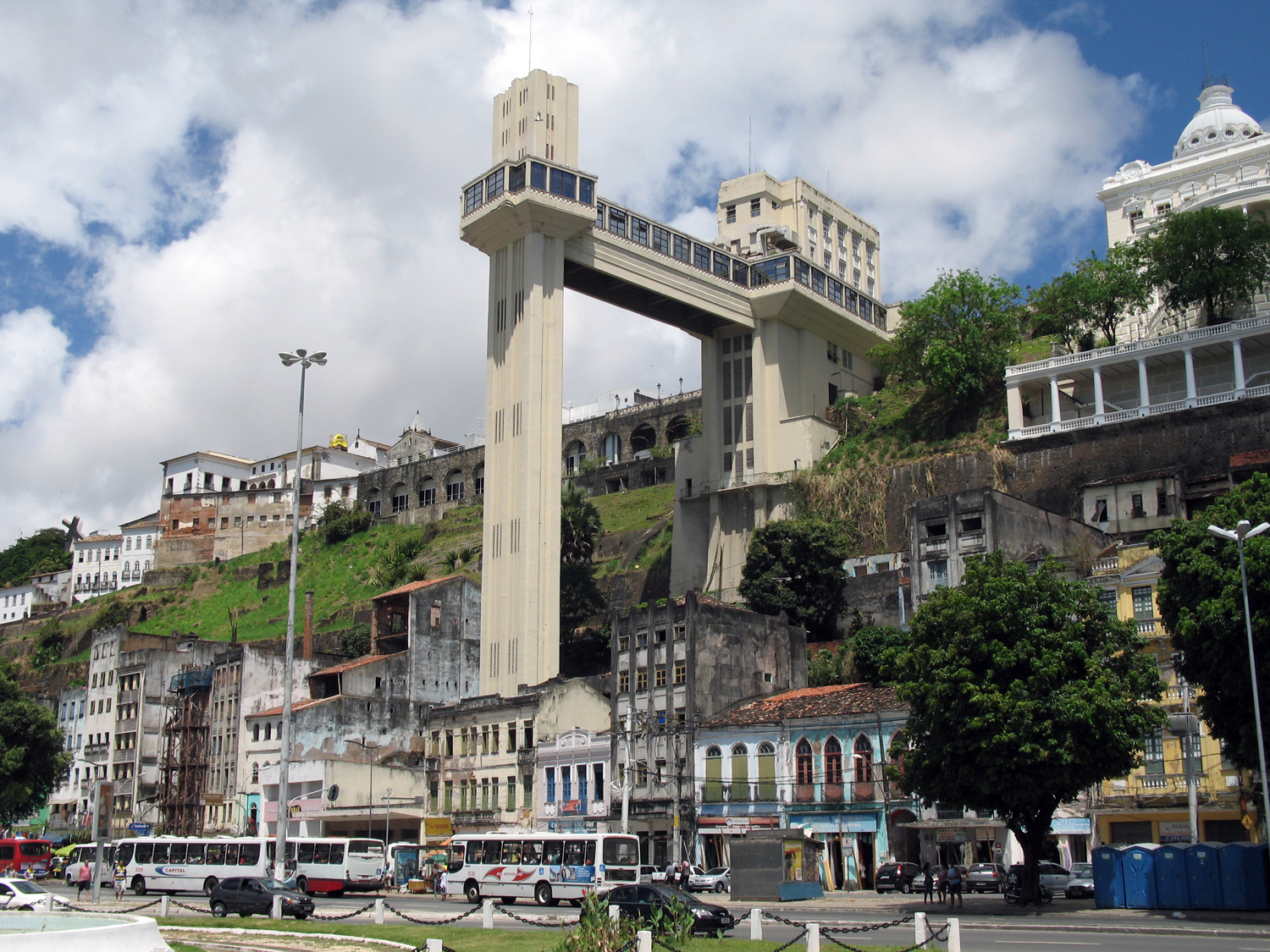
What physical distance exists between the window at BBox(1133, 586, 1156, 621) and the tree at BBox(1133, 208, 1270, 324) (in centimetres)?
3101

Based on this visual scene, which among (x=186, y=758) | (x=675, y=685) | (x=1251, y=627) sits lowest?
(x=186, y=758)

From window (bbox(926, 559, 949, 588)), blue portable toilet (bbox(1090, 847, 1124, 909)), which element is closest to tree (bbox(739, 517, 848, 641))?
window (bbox(926, 559, 949, 588))

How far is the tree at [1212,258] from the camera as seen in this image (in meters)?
73.9

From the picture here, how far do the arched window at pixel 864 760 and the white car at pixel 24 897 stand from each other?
28753 mm

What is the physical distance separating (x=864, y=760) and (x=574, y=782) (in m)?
15.5

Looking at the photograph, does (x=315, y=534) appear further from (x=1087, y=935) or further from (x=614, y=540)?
(x=1087, y=935)

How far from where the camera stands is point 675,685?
61.2 meters

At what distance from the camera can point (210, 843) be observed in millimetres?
50438

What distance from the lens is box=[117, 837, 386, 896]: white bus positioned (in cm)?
4878

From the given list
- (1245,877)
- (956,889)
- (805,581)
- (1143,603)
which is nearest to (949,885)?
(956,889)

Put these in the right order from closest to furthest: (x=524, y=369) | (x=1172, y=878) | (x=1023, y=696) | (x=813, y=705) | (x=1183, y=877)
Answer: (x=1183, y=877), (x=1172, y=878), (x=1023, y=696), (x=813, y=705), (x=524, y=369)

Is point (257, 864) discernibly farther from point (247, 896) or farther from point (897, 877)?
point (897, 877)

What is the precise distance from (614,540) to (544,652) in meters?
36.1

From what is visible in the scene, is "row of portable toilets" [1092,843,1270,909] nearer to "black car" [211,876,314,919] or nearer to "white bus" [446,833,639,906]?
"white bus" [446,833,639,906]
